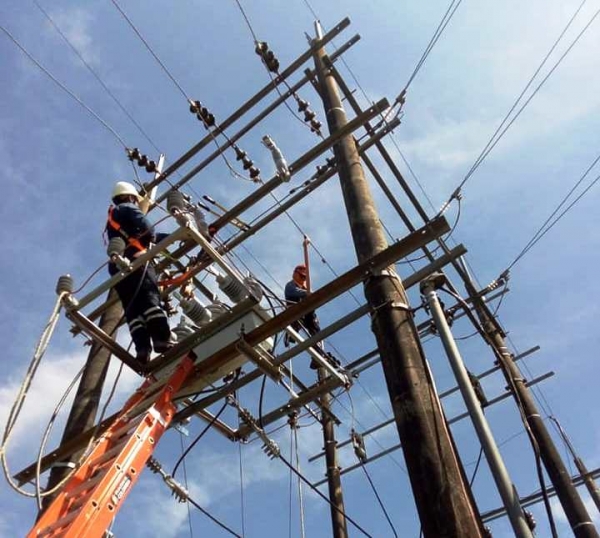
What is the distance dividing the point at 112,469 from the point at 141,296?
6.15ft

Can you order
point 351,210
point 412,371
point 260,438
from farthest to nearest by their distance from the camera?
point 260,438, point 351,210, point 412,371

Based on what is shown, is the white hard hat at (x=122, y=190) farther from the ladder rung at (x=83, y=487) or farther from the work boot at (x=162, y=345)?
the ladder rung at (x=83, y=487)

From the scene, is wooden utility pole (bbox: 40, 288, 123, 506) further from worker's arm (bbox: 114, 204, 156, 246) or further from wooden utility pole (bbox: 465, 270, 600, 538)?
wooden utility pole (bbox: 465, 270, 600, 538)

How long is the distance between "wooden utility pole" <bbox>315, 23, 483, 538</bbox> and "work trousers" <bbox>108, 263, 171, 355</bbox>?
6.30 feet

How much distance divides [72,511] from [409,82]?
17.0 feet

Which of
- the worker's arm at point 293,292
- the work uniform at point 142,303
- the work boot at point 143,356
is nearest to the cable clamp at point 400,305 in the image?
the work uniform at point 142,303

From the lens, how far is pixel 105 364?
20.2ft

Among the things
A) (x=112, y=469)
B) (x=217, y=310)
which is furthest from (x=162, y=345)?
(x=112, y=469)

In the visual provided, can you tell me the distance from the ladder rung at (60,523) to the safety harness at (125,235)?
2.40 m

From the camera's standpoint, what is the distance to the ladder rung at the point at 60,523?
3.25 m

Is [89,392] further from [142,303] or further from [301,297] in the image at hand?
[301,297]

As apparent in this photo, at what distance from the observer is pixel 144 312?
503 cm

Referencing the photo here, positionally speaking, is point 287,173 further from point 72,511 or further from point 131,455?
point 72,511

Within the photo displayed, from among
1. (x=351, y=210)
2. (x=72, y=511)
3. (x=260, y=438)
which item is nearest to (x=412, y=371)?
(x=351, y=210)
